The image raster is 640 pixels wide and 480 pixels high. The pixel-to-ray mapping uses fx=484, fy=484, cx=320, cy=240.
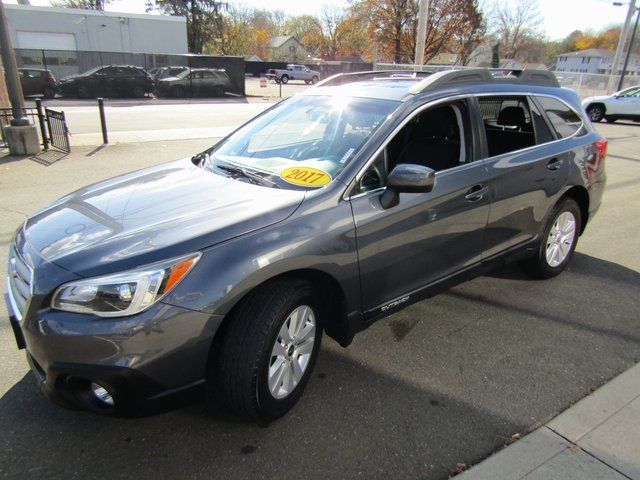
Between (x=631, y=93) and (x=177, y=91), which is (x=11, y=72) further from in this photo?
(x=631, y=93)

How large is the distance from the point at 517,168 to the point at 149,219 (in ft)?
8.75

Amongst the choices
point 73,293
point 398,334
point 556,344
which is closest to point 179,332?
point 73,293

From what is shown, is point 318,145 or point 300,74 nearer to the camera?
point 318,145

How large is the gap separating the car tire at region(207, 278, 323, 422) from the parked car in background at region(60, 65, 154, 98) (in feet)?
83.2

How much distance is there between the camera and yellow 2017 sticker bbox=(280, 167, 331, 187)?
8.81 ft

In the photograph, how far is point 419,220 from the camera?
297cm

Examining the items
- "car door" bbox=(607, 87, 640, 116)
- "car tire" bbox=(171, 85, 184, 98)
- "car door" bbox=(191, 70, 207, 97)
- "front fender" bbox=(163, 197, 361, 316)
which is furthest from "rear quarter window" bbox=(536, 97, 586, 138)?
"car door" bbox=(191, 70, 207, 97)

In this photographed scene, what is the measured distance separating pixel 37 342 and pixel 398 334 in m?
2.27

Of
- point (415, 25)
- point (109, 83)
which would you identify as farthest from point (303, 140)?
point (415, 25)

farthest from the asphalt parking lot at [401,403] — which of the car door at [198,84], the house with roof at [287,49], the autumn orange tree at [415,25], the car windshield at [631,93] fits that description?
the house with roof at [287,49]

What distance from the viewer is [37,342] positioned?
2100 millimetres

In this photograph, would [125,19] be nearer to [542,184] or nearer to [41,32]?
[41,32]

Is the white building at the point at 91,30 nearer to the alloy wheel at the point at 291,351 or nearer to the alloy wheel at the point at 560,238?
the alloy wheel at the point at 560,238

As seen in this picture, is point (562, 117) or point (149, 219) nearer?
point (149, 219)
